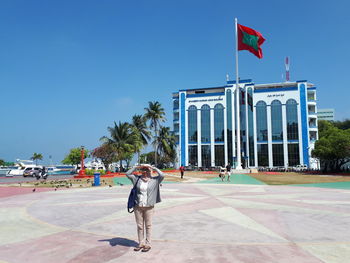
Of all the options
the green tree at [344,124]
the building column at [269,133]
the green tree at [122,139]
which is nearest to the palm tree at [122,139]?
the green tree at [122,139]

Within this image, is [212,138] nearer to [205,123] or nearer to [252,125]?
[205,123]

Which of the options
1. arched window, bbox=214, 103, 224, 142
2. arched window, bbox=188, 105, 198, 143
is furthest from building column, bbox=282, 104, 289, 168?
arched window, bbox=188, 105, 198, 143

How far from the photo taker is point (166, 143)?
66.4 meters

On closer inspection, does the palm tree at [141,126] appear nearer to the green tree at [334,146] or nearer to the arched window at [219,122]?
the arched window at [219,122]

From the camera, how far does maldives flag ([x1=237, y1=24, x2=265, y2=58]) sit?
122 feet

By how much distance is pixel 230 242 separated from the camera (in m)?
6.06

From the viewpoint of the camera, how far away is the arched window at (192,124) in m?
68.1

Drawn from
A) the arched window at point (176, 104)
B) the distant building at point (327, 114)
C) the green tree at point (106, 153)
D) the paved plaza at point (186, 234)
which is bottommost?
the paved plaza at point (186, 234)

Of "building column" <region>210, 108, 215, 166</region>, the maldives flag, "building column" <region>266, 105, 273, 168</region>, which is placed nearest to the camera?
the maldives flag

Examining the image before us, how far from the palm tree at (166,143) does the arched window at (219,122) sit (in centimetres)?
1141

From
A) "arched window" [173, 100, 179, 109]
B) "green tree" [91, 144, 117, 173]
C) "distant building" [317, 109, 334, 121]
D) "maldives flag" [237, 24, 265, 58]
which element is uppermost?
"distant building" [317, 109, 334, 121]

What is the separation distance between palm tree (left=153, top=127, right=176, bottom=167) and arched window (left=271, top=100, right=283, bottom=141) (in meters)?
24.8

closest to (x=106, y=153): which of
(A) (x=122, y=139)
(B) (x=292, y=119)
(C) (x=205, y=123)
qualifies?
(A) (x=122, y=139)

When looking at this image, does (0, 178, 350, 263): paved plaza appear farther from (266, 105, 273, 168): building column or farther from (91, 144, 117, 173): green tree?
(266, 105, 273, 168): building column
